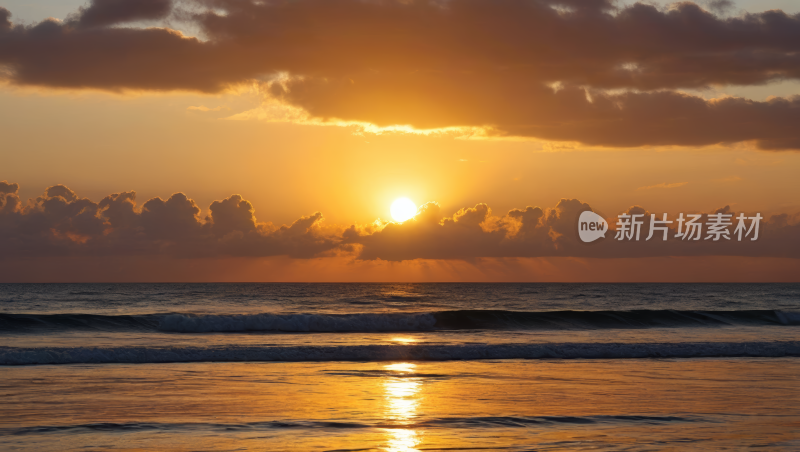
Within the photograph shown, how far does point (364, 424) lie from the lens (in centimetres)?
1191

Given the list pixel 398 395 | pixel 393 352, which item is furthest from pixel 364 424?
pixel 393 352

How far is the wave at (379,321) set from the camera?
36.8 m

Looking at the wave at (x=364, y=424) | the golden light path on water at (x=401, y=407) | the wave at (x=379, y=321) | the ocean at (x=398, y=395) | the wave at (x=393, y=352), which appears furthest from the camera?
the wave at (x=379, y=321)

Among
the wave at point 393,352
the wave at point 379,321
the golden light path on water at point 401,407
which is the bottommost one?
the wave at point 379,321

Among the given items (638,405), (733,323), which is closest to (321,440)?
(638,405)

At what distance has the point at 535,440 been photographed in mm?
10828

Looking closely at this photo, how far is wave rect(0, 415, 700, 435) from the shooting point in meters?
11.5

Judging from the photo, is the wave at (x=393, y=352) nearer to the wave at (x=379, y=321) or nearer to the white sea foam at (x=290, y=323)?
the white sea foam at (x=290, y=323)

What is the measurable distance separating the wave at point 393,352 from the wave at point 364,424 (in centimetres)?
1053

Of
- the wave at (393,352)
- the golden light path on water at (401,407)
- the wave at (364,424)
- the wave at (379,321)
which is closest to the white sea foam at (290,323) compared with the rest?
the wave at (379,321)

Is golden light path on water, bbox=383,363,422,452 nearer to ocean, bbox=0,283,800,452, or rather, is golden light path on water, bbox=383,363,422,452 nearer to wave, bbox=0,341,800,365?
ocean, bbox=0,283,800,452

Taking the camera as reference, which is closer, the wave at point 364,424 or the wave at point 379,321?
the wave at point 364,424

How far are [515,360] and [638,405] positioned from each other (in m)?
8.86

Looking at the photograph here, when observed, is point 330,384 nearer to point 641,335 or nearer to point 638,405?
point 638,405
